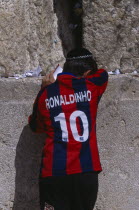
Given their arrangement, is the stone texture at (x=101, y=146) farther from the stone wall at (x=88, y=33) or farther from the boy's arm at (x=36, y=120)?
the stone wall at (x=88, y=33)

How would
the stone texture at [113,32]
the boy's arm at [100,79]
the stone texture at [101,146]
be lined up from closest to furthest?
the boy's arm at [100,79], the stone texture at [101,146], the stone texture at [113,32]

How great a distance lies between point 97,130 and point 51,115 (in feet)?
2.00

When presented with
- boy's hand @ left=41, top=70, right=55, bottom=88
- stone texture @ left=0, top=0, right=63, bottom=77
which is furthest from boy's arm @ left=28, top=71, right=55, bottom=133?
stone texture @ left=0, top=0, right=63, bottom=77

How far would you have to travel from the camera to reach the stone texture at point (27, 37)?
4434mm

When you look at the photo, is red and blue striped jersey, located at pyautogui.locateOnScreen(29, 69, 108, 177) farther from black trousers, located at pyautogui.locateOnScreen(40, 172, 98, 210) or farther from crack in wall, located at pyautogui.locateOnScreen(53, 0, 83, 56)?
crack in wall, located at pyautogui.locateOnScreen(53, 0, 83, 56)

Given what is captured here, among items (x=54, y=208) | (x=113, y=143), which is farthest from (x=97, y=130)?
(x=54, y=208)

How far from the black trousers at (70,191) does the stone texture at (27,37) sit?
4.24ft

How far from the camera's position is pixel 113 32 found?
173 inches

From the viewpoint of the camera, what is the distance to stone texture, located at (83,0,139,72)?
437 centimetres

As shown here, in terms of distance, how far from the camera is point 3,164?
418 cm

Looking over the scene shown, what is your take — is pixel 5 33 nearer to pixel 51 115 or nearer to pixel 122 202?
pixel 51 115

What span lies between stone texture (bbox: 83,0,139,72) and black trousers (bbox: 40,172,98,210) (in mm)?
1241

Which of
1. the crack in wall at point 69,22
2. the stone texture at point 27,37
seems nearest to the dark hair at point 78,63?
the stone texture at point 27,37

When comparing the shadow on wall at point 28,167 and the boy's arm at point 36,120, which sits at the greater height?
the boy's arm at point 36,120
